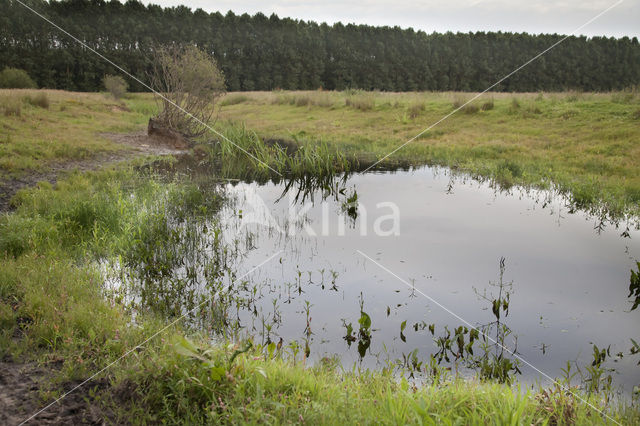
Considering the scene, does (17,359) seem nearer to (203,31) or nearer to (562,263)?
(562,263)

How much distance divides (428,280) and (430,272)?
268 millimetres

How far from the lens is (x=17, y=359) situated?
339cm

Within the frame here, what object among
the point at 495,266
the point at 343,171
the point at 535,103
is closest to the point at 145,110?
the point at 343,171

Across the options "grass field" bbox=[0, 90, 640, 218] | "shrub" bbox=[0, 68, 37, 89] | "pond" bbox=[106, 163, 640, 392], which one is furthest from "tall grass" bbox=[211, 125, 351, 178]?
"shrub" bbox=[0, 68, 37, 89]

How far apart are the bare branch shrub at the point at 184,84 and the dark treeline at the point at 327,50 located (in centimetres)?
3255

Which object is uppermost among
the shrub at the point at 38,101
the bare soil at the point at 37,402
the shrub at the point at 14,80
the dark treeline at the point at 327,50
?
the dark treeline at the point at 327,50

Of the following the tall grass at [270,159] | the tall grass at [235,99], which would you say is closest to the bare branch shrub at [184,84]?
the tall grass at [270,159]

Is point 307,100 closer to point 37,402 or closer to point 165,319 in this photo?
point 165,319

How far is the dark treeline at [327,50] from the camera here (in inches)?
1940

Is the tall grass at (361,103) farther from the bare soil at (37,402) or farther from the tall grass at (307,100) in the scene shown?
the bare soil at (37,402)

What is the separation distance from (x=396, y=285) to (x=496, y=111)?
610 inches

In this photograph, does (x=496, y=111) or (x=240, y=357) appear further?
(x=496, y=111)

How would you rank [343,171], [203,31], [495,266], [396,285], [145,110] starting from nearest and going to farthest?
[396,285] → [495,266] → [343,171] → [145,110] → [203,31]

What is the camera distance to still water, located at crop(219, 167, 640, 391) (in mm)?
4363
